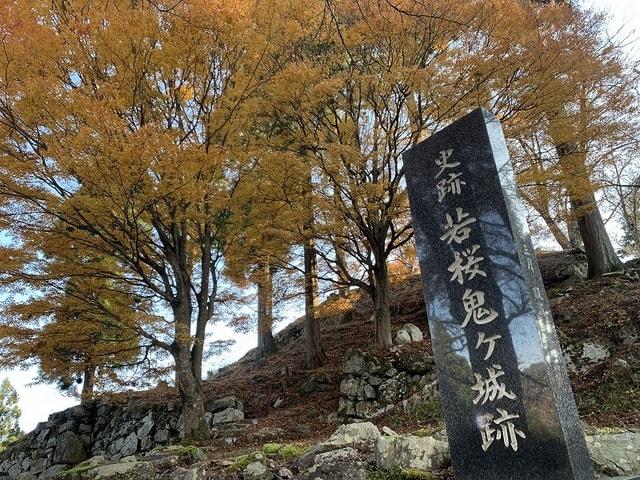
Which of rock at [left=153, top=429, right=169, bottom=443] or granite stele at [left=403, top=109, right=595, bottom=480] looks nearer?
granite stele at [left=403, top=109, right=595, bottom=480]

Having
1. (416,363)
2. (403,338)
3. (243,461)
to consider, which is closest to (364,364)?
(416,363)

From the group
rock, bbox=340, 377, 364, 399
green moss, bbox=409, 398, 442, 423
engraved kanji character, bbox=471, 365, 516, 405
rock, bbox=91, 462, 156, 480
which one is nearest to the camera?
engraved kanji character, bbox=471, 365, 516, 405

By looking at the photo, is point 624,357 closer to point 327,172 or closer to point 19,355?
point 327,172

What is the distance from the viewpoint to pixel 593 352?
6.79 metres

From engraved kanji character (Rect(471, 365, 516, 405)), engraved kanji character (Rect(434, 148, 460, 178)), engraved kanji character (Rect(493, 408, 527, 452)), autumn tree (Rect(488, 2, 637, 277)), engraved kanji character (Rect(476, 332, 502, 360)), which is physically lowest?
engraved kanji character (Rect(493, 408, 527, 452))

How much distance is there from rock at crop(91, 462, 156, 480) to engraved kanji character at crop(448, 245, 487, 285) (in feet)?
14.0

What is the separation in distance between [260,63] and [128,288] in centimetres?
544

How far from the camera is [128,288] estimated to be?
9.26m

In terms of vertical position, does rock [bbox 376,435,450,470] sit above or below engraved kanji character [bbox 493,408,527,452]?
below

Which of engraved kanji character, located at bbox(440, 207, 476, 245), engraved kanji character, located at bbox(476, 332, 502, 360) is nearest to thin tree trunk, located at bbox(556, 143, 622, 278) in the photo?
engraved kanji character, located at bbox(440, 207, 476, 245)

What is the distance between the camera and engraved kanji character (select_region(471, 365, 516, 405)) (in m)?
3.09

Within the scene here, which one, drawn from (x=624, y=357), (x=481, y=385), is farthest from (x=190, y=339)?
(x=624, y=357)

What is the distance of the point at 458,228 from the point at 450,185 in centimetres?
40

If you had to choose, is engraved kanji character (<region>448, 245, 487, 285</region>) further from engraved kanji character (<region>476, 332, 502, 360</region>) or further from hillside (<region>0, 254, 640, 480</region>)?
hillside (<region>0, 254, 640, 480</region>)
